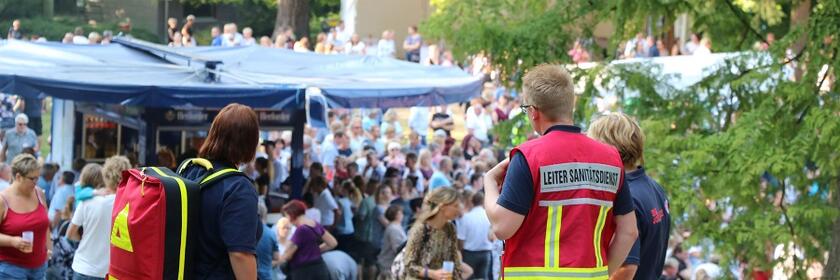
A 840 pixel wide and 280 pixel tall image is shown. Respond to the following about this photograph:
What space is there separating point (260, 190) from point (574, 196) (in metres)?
11.1

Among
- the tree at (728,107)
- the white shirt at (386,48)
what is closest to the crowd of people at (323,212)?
the tree at (728,107)

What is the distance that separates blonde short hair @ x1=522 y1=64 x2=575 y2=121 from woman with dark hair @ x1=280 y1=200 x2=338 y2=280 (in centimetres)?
755

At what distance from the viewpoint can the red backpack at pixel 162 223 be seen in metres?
4.42

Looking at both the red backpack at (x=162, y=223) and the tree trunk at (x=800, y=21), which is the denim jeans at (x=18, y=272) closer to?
the red backpack at (x=162, y=223)

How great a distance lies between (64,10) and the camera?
124 feet

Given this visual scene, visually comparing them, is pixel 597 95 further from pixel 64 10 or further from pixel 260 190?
pixel 64 10

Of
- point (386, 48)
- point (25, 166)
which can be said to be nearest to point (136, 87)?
point (25, 166)

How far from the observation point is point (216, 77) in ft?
45.0

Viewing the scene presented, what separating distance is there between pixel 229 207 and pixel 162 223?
231 mm

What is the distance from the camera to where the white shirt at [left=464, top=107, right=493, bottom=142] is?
88.2 ft

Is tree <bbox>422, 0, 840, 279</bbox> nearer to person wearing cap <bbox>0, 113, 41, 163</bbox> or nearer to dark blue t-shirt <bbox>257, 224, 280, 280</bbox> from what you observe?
dark blue t-shirt <bbox>257, 224, 280, 280</bbox>

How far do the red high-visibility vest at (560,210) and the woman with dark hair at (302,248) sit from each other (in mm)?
7523

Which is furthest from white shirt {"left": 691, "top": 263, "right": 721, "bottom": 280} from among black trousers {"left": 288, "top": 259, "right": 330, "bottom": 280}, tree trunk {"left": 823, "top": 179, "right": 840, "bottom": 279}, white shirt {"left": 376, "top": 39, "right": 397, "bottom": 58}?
white shirt {"left": 376, "top": 39, "right": 397, "bottom": 58}

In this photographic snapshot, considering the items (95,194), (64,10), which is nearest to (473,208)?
(95,194)
